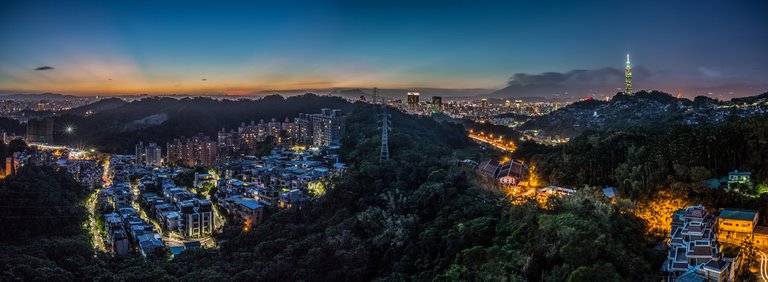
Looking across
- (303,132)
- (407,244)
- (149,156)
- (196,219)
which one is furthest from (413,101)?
(407,244)

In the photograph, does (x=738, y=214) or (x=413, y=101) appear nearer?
(x=738, y=214)

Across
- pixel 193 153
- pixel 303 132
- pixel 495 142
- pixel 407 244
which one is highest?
pixel 303 132

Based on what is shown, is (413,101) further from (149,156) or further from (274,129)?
(149,156)

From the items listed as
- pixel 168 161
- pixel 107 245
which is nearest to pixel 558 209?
pixel 107 245

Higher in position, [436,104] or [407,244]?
[436,104]

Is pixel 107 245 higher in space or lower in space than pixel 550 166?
lower

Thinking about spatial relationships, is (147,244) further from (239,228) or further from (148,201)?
(148,201)

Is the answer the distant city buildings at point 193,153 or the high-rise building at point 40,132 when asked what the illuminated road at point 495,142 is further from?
the high-rise building at point 40,132
